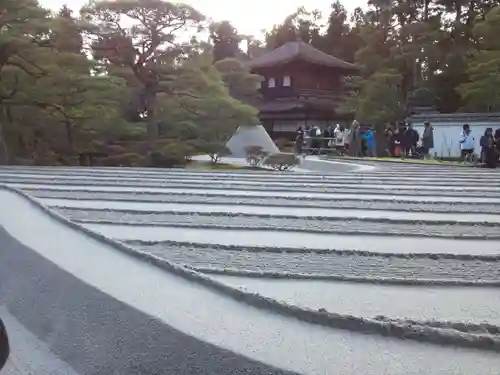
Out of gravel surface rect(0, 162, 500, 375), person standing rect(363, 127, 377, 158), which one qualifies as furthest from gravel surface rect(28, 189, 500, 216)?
person standing rect(363, 127, 377, 158)

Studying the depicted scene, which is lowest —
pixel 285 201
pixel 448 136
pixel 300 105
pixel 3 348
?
pixel 3 348

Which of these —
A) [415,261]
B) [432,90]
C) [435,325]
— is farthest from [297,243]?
[432,90]

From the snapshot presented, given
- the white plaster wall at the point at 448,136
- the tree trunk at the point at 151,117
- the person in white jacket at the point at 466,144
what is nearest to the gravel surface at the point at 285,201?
the tree trunk at the point at 151,117

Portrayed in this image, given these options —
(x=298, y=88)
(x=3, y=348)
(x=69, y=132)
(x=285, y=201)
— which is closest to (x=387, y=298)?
(x=3, y=348)

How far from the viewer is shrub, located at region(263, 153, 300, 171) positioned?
11523 mm

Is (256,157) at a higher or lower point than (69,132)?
lower

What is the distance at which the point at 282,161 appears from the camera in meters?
11.6

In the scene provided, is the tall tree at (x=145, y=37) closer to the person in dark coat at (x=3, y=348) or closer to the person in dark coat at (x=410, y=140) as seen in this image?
the person in dark coat at (x=410, y=140)

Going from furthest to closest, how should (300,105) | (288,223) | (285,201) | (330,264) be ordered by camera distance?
1. (300,105)
2. (285,201)
3. (288,223)
4. (330,264)

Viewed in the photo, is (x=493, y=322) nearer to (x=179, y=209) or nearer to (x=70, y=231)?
(x=70, y=231)

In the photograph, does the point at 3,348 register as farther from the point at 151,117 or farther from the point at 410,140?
the point at 410,140

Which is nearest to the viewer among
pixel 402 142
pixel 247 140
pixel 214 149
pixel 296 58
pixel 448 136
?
pixel 214 149

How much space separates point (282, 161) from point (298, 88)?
1446cm

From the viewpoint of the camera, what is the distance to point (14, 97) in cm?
1068
